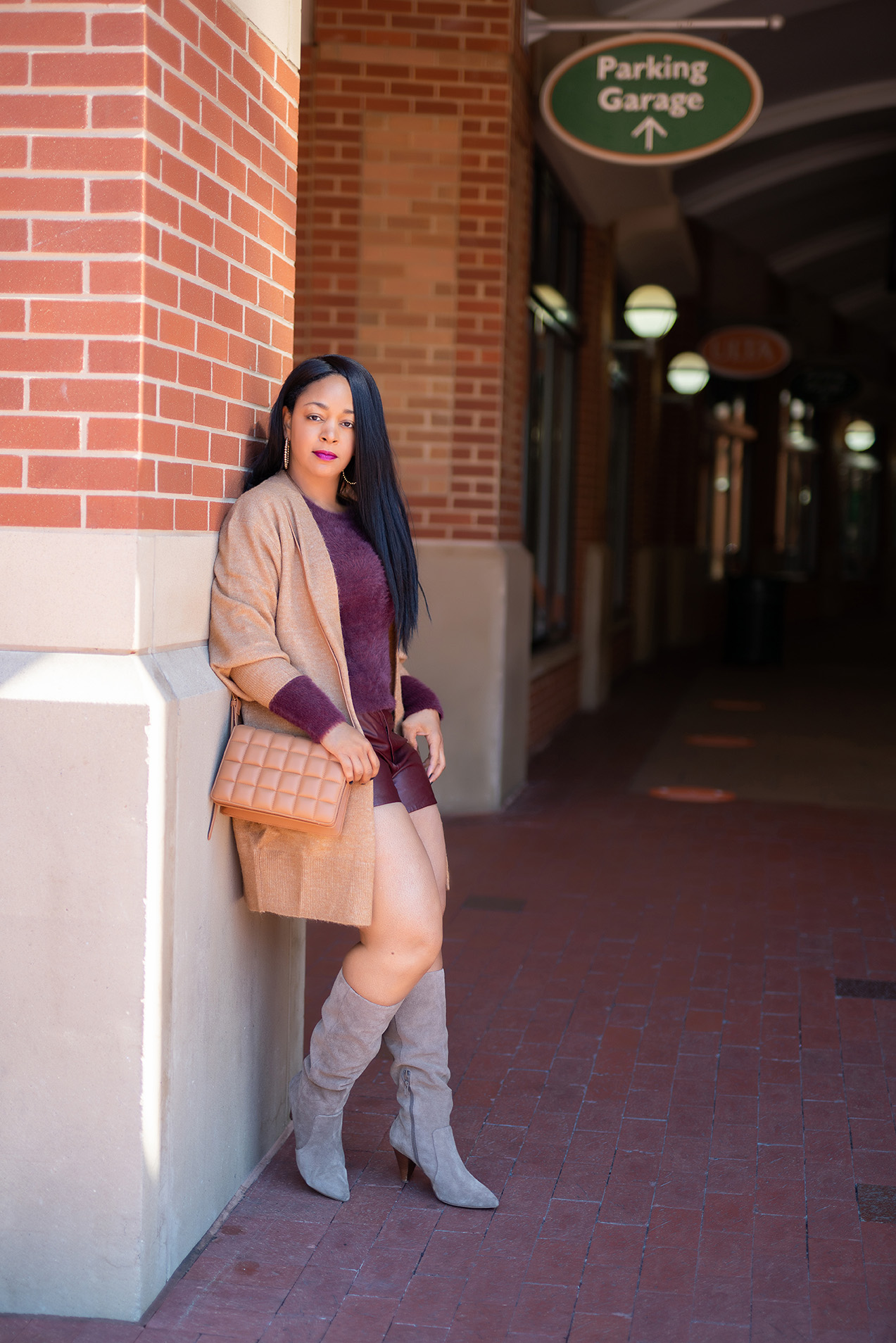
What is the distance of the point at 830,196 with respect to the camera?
18328mm

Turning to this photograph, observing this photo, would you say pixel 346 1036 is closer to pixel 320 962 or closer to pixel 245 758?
pixel 245 758

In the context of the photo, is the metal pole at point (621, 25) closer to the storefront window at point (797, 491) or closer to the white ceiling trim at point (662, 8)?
the white ceiling trim at point (662, 8)

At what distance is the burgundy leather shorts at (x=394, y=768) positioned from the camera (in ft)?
10.9

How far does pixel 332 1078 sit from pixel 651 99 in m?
5.96

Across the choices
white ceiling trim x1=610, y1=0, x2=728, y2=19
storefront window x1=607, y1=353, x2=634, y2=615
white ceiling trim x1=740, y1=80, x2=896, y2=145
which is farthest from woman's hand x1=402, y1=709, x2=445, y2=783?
storefront window x1=607, y1=353, x2=634, y2=615

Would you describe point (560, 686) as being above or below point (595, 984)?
above

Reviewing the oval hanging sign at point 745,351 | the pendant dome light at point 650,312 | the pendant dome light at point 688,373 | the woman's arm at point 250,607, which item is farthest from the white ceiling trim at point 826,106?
the woman's arm at point 250,607

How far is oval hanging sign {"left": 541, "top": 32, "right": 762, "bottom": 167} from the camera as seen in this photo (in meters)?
7.36

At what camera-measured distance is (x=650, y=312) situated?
487 inches

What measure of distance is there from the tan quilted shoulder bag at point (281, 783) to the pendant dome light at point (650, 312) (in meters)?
9.95

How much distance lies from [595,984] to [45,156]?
3458mm

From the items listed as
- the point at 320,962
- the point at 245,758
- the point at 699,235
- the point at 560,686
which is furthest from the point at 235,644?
the point at 699,235

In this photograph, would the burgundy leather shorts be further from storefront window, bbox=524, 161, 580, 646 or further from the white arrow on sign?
storefront window, bbox=524, 161, 580, 646

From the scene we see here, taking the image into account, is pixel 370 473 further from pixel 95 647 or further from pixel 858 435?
pixel 858 435
